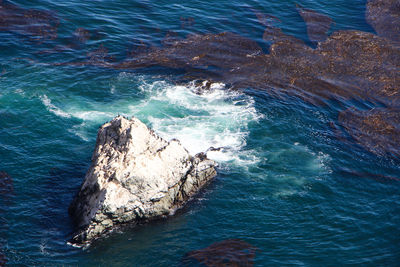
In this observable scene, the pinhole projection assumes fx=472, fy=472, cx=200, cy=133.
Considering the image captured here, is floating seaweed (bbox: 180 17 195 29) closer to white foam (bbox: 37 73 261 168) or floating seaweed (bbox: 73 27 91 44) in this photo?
floating seaweed (bbox: 73 27 91 44)

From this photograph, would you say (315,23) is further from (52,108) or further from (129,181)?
(129,181)

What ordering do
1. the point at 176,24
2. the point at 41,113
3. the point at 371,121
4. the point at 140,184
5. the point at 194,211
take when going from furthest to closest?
the point at 176,24 → the point at 371,121 → the point at 41,113 → the point at 194,211 → the point at 140,184

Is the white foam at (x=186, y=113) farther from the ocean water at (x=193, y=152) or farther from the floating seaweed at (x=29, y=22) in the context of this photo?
the floating seaweed at (x=29, y=22)

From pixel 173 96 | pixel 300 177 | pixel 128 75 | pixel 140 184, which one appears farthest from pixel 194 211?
pixel 128 75

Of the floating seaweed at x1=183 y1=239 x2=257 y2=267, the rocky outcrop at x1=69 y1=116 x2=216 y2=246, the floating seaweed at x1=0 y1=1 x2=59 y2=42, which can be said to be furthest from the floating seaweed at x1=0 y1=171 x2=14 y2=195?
the floating seaweed at x1=0 y1=1 x2=59 y2=42

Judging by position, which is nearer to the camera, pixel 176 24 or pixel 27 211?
pixel 27 211

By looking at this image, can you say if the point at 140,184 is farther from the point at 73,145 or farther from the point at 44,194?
the point at 73,145

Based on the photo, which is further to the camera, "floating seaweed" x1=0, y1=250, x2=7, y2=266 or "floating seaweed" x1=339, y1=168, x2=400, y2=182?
"floating seaweed" x1=339, y1=168, x2=400, y2=182

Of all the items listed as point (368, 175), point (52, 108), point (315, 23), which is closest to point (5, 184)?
point (52, 108)
